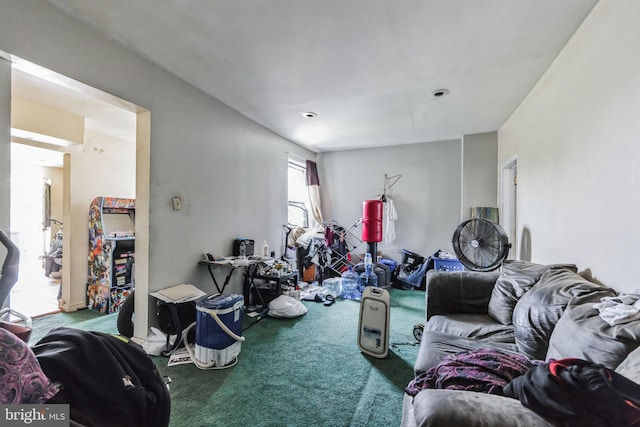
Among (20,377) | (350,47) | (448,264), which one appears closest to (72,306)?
(20,377)

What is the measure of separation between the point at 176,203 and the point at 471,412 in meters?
2.72

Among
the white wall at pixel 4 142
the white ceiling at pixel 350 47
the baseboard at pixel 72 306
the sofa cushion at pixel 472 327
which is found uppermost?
the white ceiling at pixel 350 47

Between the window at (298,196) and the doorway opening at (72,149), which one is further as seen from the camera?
the window at (298,196)

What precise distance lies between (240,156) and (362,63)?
1.94 metres

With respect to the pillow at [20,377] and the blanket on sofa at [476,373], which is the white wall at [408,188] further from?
the pillow at [20,377]

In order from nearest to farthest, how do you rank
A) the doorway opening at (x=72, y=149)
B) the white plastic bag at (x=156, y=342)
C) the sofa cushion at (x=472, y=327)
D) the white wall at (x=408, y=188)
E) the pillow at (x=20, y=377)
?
1. the pillow at (x=20, y=377)
2. the sofa cushion at (x=472, y=327)
3. the white plastic bag at (x=156, y=342)
4. the doorway opening at (x=72, y=149)
5. the white wall at (x=408, y=188)

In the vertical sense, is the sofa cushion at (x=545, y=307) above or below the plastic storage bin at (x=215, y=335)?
above

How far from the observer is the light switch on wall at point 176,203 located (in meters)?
2.62

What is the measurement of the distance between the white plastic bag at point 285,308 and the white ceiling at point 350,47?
7.77ft

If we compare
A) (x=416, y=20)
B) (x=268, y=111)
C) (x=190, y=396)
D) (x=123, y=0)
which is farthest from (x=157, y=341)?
(x=416, y=20)

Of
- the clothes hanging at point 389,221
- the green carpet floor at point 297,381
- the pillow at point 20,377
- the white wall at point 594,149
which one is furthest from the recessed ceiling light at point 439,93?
the pillow at point 20,377

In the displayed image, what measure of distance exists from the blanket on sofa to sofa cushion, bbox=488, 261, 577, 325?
0.78 m

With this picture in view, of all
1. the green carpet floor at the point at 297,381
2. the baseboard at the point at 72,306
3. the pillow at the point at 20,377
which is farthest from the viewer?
the baseboard at the point at 72,306

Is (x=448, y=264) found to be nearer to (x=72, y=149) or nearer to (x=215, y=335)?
(x=215, y=335)
